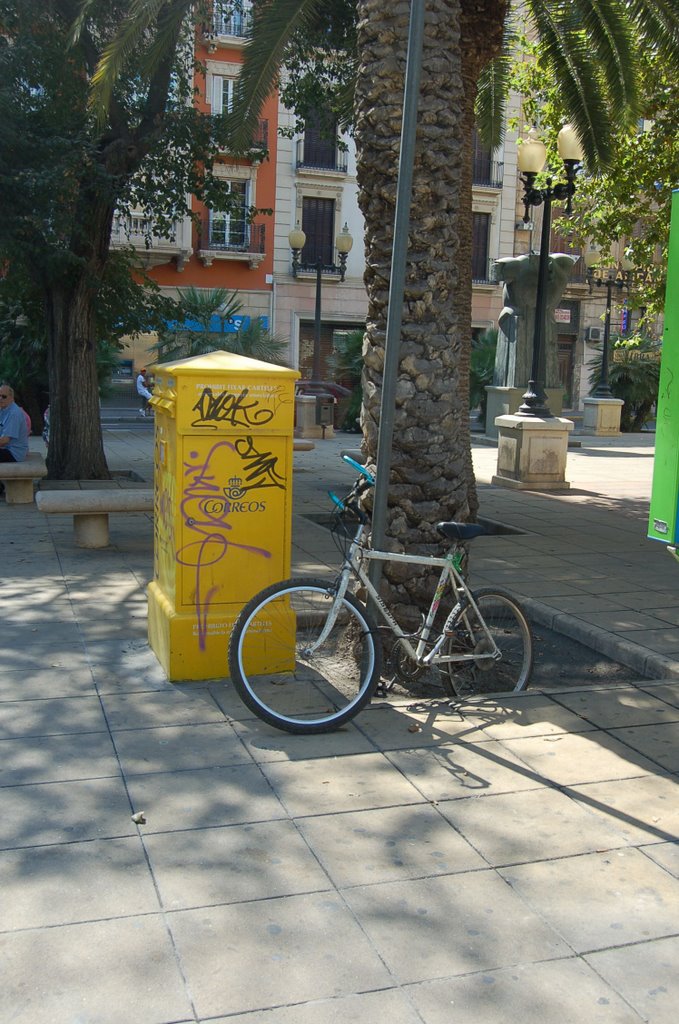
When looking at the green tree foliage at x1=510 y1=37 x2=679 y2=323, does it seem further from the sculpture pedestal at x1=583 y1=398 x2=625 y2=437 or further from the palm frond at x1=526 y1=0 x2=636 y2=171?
the sculpture pedestal at x1=583 y1=398 x2=625 y2=437

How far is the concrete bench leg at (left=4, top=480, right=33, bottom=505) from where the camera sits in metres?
11.4

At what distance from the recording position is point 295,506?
11.7m

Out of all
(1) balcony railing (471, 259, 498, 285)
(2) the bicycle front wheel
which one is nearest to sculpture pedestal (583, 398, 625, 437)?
(1) balcony railing (471, 259, 498, 285)

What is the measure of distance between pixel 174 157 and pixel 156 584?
884 cm

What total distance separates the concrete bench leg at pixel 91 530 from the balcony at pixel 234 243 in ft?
89.5

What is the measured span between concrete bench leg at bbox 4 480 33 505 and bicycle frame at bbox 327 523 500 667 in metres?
7.22

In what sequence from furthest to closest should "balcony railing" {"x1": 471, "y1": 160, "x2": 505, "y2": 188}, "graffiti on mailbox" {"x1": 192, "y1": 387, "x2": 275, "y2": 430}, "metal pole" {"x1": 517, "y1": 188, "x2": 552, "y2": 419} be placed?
1. "balcony railing" {"x1": 471, "y1": 160, "x2": 505, "y2": 188}
2. "metal pole" {"x1": 517, "y1": 188, "x2": 552, "y2": 419}
3. "graffiti on mailbox" {"x1": 192, "y1": 387, "x2": 275, "y2": 430}

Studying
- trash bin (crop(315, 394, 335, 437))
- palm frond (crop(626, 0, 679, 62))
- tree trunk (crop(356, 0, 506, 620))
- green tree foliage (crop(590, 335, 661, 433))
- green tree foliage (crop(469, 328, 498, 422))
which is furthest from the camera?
green tree foliage (crop(590, 335, 661, 433))

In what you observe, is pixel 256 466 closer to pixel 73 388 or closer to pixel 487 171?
pixel 73 388

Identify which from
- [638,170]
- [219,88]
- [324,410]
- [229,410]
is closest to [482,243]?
[219,88]

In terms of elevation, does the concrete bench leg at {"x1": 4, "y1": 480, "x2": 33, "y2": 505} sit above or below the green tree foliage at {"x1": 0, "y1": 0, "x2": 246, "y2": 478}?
below

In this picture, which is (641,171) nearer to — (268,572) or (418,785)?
(268,572)

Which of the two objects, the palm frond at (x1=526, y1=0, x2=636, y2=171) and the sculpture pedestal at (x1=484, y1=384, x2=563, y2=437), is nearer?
the palm frond at (x1=526, y1=0, x2=636, y2=171)

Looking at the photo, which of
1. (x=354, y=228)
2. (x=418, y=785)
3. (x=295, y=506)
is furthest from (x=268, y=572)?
(x=354, y=228)
